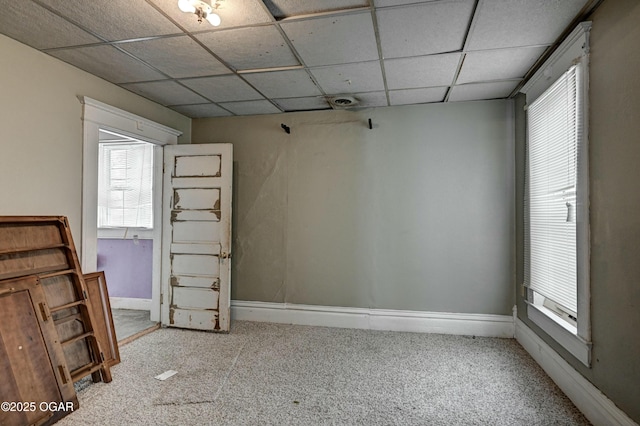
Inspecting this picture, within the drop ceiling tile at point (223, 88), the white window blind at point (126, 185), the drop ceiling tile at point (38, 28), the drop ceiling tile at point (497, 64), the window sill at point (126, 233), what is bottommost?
the window sill at point (126, 233)

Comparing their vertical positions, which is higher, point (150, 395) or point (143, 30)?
point (143, 30)

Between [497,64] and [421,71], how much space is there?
0.58m

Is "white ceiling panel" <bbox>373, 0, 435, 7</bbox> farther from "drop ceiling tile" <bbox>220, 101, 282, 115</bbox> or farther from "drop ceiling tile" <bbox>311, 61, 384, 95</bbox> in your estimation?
"drop ceiling tile" <bbox>220, 101, 282, 115</bbox>

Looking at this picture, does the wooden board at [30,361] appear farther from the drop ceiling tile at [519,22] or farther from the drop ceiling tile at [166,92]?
the drop ceiling tile at [519,22]

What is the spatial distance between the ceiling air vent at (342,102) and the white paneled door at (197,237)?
1254 millimetres

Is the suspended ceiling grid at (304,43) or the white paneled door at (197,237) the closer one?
the suspended ceiling grid at (304,43)

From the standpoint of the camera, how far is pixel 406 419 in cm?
213

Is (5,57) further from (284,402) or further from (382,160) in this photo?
(382,160)

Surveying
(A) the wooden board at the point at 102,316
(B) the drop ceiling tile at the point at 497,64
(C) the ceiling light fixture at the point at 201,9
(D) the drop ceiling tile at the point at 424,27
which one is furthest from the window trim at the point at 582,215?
(A) the wooden board at the point at 102,316

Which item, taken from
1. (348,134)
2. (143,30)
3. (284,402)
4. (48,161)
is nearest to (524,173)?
(348,134)

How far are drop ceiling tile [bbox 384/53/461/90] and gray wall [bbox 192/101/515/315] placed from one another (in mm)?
633

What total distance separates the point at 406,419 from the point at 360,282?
6.01 ft

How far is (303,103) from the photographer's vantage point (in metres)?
3.75

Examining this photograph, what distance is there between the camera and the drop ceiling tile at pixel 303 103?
11.9 ft
